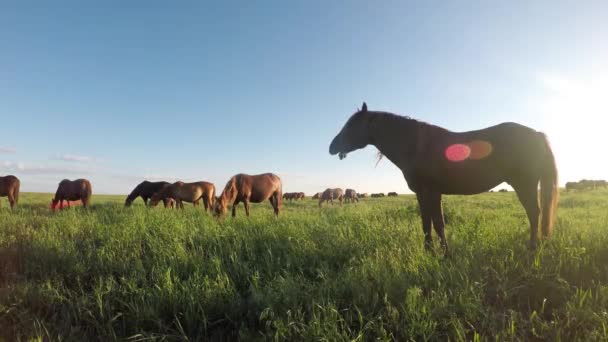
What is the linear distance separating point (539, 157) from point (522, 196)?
0.60 meters

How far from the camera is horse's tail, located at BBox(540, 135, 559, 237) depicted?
418 centimetres

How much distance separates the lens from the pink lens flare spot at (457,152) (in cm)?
428

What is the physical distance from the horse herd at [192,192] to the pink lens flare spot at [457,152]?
778cm

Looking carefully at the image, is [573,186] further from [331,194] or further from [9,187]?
[9,187]

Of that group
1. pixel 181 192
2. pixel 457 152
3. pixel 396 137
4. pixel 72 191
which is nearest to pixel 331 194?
pixel 181 192

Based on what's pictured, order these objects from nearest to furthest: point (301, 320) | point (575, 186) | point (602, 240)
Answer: point (301, 320) < point (602, 240) < point (575, 186)

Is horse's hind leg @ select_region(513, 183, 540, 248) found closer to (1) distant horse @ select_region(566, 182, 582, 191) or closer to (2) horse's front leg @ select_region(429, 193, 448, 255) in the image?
(2) horse's front leg @ select_region(429, 193, 448, 255)

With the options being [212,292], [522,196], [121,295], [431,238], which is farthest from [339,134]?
[121,295]

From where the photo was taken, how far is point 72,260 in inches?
169

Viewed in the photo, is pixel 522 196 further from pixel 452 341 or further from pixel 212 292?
pixel 212 292

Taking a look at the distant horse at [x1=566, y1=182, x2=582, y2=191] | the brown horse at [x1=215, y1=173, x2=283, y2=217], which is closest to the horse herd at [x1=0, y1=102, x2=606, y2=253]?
the brown horse at [x1=215, y1=173, x2=283, y2=217]

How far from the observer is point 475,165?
A: 14.0ft

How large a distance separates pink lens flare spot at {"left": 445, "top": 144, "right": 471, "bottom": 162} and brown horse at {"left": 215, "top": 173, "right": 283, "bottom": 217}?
7.20m

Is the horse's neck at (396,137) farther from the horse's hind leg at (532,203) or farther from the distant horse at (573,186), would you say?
the distant horse at (573,186)
